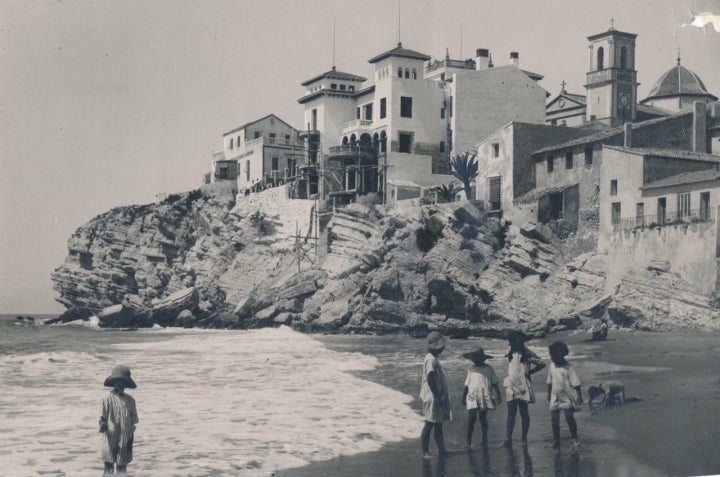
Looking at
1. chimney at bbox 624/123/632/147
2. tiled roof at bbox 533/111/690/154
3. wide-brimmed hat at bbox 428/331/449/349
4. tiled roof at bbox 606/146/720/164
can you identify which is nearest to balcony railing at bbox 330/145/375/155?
tiled roof at bbox 533/111/690/154

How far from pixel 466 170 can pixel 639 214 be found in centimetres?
569

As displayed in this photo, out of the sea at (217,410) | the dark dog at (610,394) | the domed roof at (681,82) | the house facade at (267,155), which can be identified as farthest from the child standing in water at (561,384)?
the domed roof at (681,82)

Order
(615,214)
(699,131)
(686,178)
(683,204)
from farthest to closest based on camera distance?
(699,131)
(615,214)
(686,178)
(683,204)

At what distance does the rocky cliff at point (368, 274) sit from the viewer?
13.8 m

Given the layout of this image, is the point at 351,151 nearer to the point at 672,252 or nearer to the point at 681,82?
the point at 672,252

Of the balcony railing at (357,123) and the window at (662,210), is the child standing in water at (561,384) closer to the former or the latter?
the window at (662,210)

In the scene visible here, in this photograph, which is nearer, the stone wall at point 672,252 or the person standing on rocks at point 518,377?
the person standing on rocks at point 518,377

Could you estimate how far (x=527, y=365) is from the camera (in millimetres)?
6367

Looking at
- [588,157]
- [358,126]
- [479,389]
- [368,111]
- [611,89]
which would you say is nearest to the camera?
[479,389]

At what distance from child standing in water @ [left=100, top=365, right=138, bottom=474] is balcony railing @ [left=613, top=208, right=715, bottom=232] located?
31.5ft

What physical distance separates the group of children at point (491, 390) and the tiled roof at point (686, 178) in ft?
26.1

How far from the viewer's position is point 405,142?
2088 cm

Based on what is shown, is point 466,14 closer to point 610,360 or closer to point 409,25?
point 409,25

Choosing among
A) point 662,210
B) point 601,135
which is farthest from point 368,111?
point 662,210
